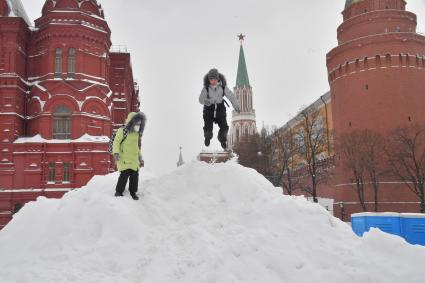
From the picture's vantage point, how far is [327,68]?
156 ft

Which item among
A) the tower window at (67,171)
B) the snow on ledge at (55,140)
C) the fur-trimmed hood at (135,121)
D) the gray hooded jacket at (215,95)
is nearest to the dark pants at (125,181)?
the fur-trimmed hood at (135,121)

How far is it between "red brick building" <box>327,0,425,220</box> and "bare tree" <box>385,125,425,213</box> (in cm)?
149

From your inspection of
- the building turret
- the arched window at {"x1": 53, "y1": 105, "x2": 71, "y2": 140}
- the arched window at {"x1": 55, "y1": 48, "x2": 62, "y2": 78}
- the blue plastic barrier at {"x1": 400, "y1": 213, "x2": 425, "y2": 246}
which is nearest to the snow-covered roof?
the arched window at {"x1": 55, "y1": 48, "x2": 62, "y2": 78}

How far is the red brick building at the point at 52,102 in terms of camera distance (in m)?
30.2

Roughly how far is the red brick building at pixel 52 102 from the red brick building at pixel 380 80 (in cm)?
2408

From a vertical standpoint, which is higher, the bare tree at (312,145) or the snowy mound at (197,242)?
the bare tree at (312,145)

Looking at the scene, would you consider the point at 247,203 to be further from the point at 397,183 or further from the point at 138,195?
the point at 397,183

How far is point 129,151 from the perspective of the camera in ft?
27.9

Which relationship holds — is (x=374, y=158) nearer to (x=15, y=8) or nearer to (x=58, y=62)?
(x=58, y=62)

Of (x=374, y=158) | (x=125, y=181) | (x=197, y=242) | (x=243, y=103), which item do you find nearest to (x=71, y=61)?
(x=125, y=181)

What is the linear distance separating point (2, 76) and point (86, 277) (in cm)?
3001

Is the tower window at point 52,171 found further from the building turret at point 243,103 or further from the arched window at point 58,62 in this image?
the building turret at point 243,103

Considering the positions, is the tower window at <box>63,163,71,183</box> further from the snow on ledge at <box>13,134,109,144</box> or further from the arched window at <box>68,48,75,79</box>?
the arched window at <box>68,48,75,79</box>

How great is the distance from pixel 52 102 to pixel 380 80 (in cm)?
3090
